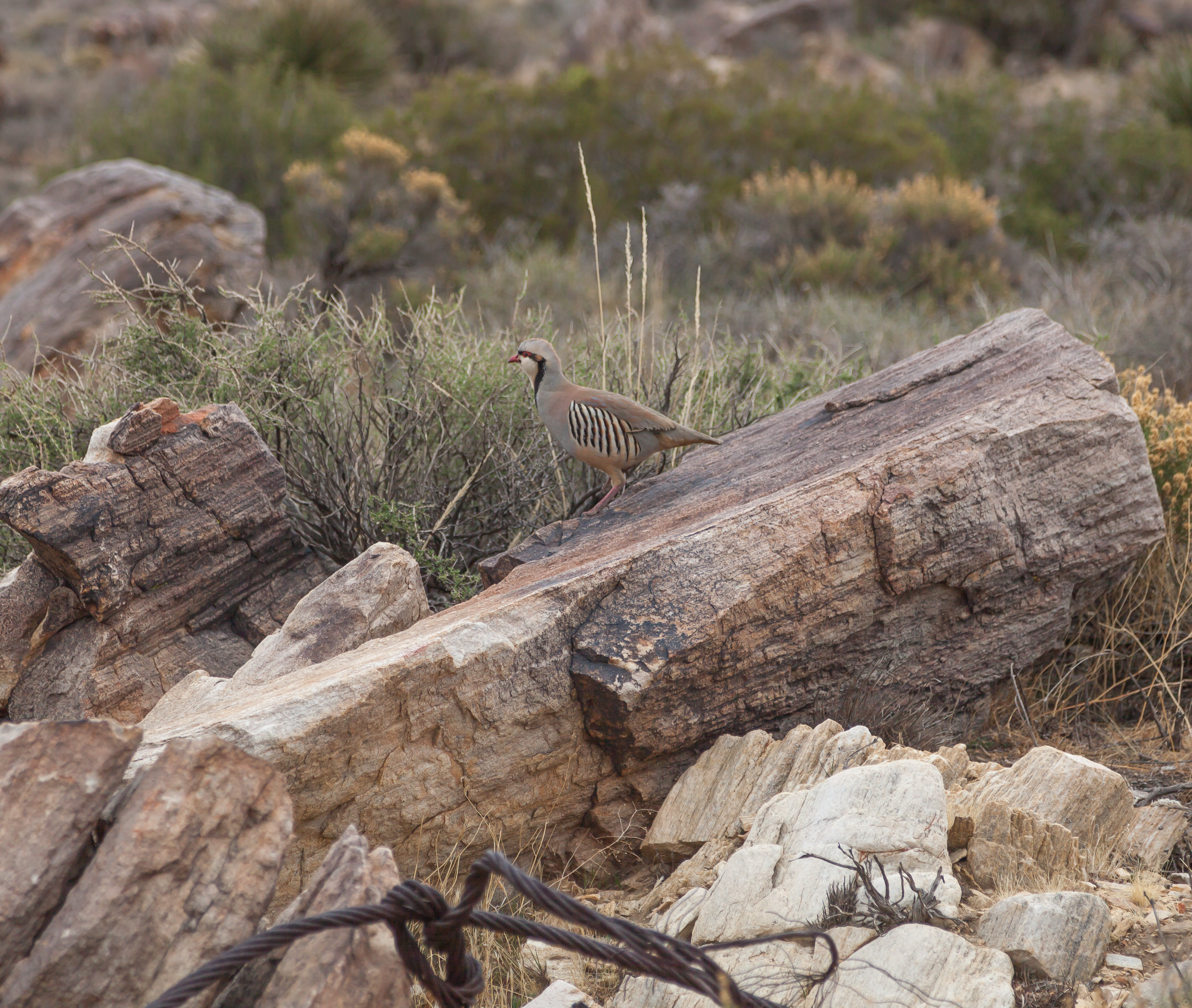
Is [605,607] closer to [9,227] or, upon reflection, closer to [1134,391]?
[1134,391]

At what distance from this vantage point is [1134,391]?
5359 mm

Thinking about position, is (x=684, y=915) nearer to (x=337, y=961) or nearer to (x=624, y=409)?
(x=337, y=961)

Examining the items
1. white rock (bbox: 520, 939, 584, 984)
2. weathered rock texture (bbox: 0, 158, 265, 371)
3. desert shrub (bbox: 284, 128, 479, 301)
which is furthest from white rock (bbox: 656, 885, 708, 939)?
desert shrub (bbox: 284, 128, 479, 301)

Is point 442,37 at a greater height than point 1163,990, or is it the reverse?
point 442,37

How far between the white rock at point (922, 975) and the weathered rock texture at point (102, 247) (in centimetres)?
589

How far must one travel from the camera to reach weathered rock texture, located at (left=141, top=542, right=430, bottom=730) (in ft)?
11.6

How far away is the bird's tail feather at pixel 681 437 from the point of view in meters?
4.23

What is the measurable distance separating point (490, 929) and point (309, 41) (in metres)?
18.0

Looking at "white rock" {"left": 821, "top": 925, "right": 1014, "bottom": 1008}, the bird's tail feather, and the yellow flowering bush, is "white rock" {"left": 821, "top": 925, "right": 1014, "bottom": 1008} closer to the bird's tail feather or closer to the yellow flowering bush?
the bird's tail feather

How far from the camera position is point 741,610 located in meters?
3.56

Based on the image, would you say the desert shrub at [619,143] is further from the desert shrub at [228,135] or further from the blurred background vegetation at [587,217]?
the desert shrub at [228,135]

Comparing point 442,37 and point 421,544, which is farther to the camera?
point 442,37

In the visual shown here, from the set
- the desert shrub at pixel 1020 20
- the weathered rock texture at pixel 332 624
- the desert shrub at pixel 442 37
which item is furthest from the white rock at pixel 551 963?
the desert shrub at pixel 1020 20

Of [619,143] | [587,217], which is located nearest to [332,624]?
[587,217]
